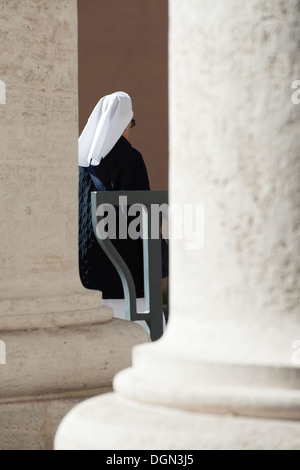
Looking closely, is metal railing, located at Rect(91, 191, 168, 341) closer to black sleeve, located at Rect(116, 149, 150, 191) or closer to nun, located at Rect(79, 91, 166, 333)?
nun, located at Rect(79, 91, 166, 333)

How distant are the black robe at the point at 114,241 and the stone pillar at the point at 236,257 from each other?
4106 millimetres

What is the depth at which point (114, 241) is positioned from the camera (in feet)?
22.7

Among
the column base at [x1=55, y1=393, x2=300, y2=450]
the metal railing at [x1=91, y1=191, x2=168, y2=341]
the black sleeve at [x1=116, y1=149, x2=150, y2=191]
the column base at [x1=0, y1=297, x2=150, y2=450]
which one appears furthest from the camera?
the black sleeve at [x1=116, y1=149, x2=150, y2=191]

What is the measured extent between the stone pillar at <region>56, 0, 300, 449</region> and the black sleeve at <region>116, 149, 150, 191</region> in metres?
4.06

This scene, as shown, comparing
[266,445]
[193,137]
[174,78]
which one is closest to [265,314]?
[266,445]

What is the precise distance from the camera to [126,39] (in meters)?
12.7

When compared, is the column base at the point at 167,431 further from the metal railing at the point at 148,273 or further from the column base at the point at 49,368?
the metal railing at the point at 148,273

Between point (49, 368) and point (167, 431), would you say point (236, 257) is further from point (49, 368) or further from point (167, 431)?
point (49, 368)

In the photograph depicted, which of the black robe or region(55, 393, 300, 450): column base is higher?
the black robe

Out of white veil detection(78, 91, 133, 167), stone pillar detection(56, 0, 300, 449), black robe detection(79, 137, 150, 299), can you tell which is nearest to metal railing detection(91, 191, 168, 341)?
Result: black robe detection(79, 137, 150, 299)

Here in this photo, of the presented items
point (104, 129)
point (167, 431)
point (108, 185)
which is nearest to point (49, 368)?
Answer: point (167, 431)

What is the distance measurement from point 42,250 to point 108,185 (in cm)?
224

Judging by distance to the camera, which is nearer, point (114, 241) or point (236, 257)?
point (236, 257)

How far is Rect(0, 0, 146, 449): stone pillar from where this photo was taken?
14.7 ft
